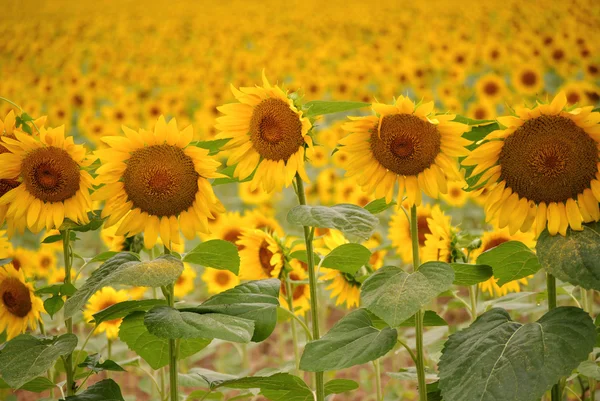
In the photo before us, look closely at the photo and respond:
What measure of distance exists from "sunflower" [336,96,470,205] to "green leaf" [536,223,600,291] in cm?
14

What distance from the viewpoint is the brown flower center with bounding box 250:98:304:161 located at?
94cm

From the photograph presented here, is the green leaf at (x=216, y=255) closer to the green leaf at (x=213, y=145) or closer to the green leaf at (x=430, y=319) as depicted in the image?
the green leaf at (x=213, y=145)

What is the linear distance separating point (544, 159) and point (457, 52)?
3.24 m

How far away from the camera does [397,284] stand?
33.2 inches

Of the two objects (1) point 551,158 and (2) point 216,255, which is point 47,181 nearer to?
(2) point 216,255

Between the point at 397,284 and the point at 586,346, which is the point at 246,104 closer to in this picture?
the point at 397,284

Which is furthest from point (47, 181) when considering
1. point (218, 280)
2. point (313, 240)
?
point (218, 280)

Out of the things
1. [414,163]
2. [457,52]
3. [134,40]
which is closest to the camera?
[414,163]

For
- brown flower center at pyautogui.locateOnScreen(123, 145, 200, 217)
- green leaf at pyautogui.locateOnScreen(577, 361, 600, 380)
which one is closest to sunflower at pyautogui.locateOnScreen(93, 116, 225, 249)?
brown flower center at pyautogui.locateOnScreen(123, 145, 200, 217)

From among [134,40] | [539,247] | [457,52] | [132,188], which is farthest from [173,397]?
[134,40]

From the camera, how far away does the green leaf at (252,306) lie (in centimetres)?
89

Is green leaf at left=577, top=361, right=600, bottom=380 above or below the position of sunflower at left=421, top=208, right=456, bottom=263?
below

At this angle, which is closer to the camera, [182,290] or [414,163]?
[414,163]

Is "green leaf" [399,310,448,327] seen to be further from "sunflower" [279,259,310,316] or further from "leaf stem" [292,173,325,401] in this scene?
"sunflower" [279,259,310,316]
